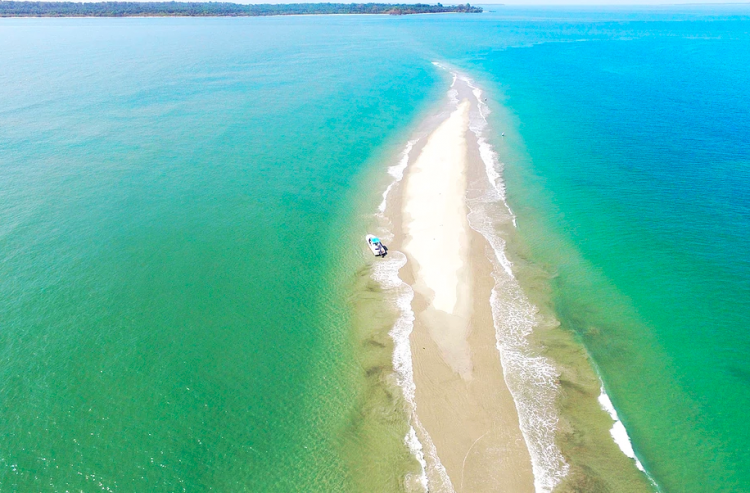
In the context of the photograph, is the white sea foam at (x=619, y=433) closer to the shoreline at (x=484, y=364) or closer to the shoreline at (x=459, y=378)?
the shoreline at (x=484, y=364)

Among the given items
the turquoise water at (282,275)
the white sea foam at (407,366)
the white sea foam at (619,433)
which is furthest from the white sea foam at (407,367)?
the white sea foam at (619,433)

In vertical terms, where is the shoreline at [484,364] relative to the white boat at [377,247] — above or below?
below

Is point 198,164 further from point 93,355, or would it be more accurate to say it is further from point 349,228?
point 93,355

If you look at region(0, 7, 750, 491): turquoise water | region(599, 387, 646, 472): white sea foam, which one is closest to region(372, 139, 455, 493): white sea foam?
region(0, 7, 750, 491): turquoise water

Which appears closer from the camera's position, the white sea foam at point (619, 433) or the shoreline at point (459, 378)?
the shoreline at point (459, 378)

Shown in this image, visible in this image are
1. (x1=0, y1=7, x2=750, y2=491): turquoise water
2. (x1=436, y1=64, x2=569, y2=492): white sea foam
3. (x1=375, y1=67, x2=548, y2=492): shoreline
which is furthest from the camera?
(x1=0, y1=7, x2=750, y2=491): turquoise water

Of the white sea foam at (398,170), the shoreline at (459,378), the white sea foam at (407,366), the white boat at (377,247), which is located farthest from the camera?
the white sea foam at (398,170)

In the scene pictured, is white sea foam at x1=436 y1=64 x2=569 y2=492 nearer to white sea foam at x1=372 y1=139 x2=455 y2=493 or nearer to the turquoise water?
the turquoise water
